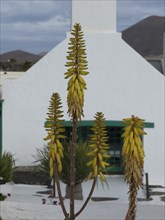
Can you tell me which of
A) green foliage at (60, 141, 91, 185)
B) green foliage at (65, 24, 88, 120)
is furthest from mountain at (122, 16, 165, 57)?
green foliage at (65, 24, 88, 120)

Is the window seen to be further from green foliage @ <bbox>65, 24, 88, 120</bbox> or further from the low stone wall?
green foliage @ <bbox>65, 24, 88, 120</bbox>

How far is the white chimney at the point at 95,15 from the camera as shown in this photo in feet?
48.6

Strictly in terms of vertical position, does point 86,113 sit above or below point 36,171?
above

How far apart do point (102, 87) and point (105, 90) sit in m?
0.11

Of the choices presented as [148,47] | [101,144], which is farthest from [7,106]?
[148,47]

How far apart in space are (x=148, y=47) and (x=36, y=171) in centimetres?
6504

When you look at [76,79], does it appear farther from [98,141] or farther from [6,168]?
[6,168]

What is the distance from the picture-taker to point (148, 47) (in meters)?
77.9

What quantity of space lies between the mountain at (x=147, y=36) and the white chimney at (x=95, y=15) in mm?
52776

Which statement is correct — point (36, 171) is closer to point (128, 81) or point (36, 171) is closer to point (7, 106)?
point (7, 106)

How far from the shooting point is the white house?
14836 mm

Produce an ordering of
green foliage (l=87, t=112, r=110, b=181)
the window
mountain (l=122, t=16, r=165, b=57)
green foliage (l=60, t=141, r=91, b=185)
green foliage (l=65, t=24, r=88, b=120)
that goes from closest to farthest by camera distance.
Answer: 1. green foliage (l=87, t=112, r=110, b=181)
2. green foliage (l=65, t=24, r=88, b=120)
3. green foliage (l=60, t=141, r=91, b=185)
4. the window
5. mountain (l=122, t=16, r=165, b=57)

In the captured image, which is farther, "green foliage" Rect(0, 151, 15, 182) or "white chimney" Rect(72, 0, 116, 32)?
"white chimney" Rect(72, 0, 116, 32)

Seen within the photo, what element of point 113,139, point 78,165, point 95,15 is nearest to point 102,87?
point 113,139
